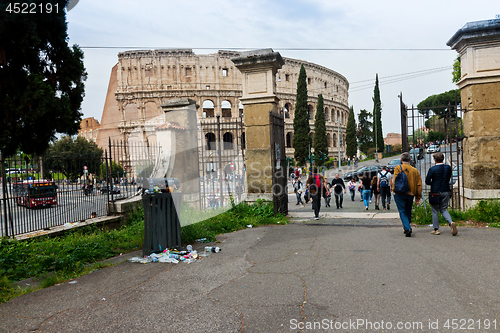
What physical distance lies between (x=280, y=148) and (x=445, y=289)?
17.8 ft

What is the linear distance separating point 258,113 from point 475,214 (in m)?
5.10

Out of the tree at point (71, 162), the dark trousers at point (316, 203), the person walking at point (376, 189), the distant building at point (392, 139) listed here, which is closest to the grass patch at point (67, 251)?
the tree at point (71, 162)

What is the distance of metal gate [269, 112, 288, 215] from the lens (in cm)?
788

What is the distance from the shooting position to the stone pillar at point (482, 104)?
6.80 meters

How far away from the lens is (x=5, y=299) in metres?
3.58

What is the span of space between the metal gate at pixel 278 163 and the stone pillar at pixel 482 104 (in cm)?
411

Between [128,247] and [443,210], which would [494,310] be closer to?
[443,210]

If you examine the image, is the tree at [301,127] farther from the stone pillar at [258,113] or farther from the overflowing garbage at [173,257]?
the overflowing garbage at [173,257]

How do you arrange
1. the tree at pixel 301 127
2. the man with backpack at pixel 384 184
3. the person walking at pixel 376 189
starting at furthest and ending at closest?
the tree at pixel 301 127, the person walking at pixel 376 189, the man with backpack at pixel 384 184

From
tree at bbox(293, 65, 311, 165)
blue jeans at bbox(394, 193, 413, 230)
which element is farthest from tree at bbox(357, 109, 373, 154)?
blue jeans at bbox(394, 193, 413, 230)

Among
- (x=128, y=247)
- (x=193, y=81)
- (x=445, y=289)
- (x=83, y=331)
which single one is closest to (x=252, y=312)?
(x=83, y=331)

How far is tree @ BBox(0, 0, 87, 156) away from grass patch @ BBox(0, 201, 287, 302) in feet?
4.86

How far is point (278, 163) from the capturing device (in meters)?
8.13

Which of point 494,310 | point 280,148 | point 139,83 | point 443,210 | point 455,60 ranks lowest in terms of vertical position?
point 494,310
